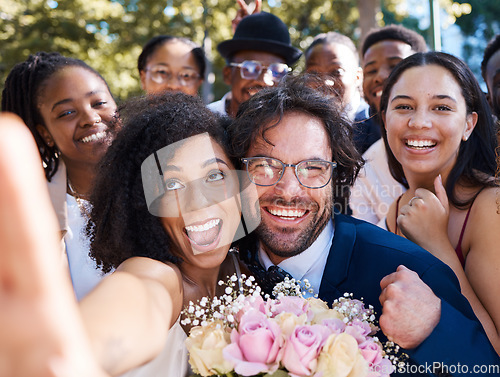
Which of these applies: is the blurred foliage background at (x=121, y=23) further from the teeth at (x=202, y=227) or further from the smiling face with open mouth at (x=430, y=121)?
the teeth at (x=202, y=227)

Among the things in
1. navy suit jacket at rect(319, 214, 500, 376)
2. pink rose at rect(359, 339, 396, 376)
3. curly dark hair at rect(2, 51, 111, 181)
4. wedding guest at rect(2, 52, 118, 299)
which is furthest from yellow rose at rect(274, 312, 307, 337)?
curly dark hair at rect(2, 51, 111, 181)

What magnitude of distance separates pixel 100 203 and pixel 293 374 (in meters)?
1.45

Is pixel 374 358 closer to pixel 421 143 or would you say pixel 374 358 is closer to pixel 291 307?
pixel 291 307

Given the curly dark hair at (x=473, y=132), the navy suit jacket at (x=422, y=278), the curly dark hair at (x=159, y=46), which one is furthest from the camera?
the curly dark hair at (x=159, y=46)

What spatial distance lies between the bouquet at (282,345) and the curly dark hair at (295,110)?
3.87 feet

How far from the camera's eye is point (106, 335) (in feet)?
5.36

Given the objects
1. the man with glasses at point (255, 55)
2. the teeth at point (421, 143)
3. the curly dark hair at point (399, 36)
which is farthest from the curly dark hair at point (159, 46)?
the teeth at point (421, 143)

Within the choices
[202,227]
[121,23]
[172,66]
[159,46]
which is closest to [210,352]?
[202,227]

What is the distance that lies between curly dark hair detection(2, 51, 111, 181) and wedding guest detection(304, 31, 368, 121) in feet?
8.16

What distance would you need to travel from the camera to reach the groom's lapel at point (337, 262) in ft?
9.42

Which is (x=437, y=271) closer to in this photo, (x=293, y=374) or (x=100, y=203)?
(x=293, y=374)

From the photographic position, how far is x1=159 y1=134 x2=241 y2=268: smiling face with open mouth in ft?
9.02

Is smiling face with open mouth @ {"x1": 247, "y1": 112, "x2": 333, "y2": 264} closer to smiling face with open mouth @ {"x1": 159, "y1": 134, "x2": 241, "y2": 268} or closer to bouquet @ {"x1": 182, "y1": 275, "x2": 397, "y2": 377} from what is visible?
smiling face with open mouth @ {"x1": 159, "y1": 134, "x2": 241, "y2": 268}

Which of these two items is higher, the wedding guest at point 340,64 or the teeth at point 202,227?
the wedding guest at point 340,64
